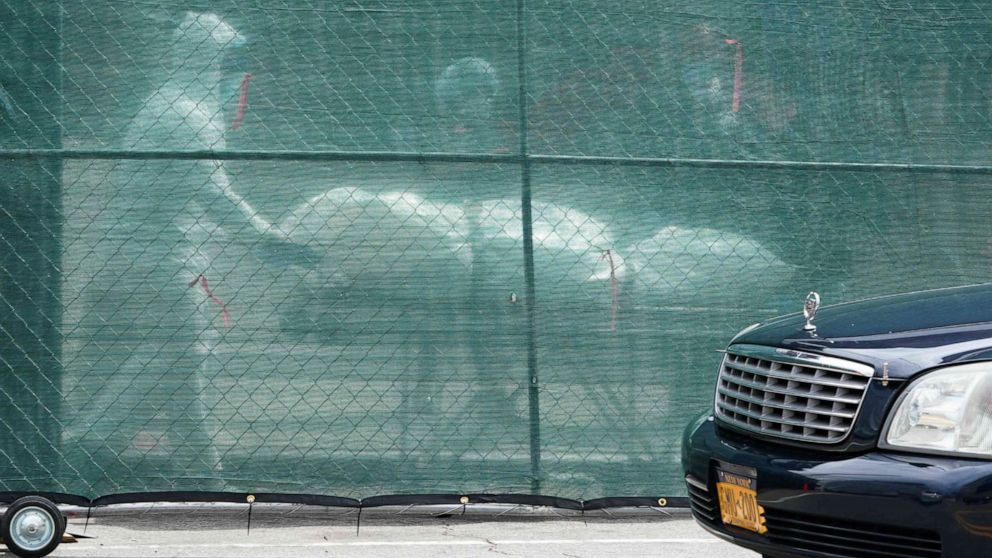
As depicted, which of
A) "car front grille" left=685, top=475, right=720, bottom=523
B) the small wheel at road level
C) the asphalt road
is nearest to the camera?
"car front grille" left=685, top=475, right=720, bottom=523

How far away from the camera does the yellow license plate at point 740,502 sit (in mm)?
3775

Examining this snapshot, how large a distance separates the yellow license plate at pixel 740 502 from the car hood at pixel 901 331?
18.7 inches

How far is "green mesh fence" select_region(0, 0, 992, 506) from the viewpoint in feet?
19.2

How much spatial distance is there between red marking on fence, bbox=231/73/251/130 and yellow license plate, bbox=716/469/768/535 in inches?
124

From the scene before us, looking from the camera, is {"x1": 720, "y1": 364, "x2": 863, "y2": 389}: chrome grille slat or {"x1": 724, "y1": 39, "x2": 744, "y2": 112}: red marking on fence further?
{"x1": 724, "y1": 39, "x2": 744, "y2": 112}: red marking on fence

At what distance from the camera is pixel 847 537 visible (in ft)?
11.4

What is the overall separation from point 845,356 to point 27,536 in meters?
3.52

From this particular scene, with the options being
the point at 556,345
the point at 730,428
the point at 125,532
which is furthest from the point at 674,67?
the point at 125,532

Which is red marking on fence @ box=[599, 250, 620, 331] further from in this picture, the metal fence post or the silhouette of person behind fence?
the silhouette of person behind fence

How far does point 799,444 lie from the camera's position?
3.71 metres

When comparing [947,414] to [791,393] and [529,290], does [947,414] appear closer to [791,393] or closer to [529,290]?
[791,393]

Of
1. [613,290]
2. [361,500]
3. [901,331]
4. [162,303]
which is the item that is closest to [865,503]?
[901,331]

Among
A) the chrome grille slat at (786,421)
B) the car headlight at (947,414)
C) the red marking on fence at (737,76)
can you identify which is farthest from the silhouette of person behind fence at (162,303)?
the car headlight at (947,414)

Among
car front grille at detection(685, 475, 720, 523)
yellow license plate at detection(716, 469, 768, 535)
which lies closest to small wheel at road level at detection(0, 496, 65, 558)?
car front grille at detection(685, 475, 720, 523)
